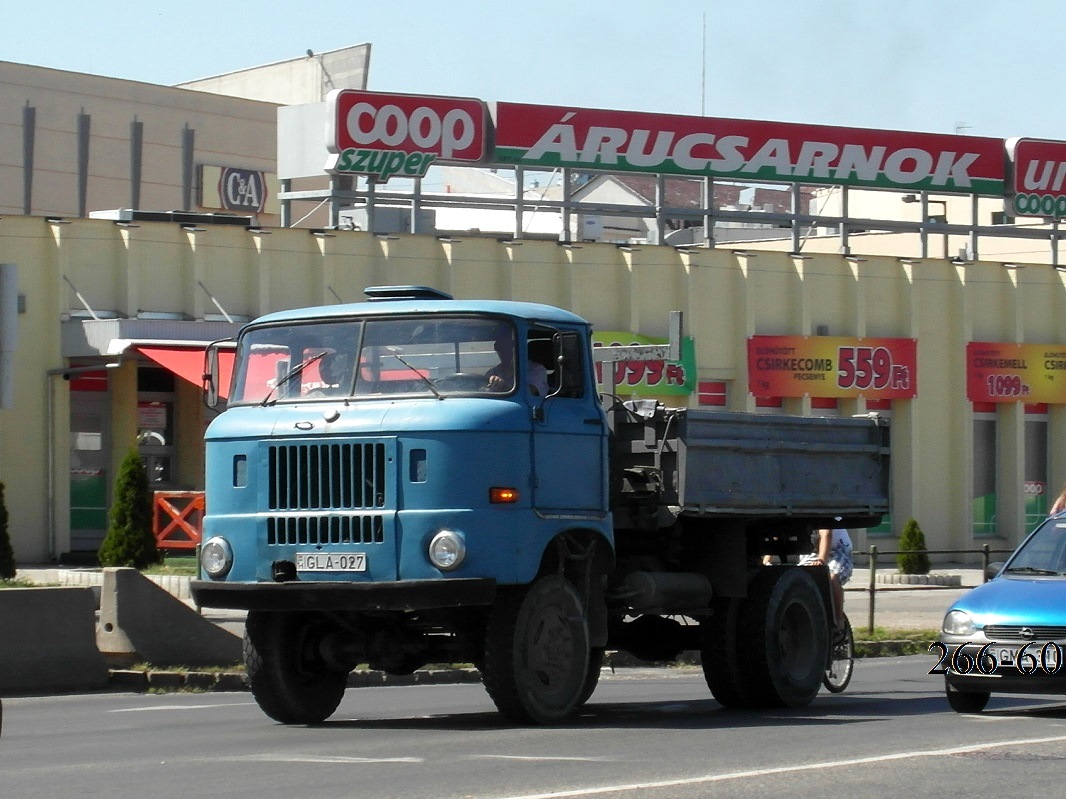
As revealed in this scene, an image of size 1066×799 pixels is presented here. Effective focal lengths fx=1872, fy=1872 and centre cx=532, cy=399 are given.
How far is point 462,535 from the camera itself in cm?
1166

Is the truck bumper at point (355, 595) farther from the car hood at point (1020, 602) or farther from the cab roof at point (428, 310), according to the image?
the car hood at point (1020, 602)

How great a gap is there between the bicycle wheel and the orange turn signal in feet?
14.4

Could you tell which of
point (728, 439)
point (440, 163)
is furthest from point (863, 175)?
point (728, 439)

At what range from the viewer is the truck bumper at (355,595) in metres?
11.5

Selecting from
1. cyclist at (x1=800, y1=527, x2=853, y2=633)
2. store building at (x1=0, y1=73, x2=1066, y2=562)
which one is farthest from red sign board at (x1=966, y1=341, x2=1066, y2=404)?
cyclist at (x1=800, y1=527, x2=853, y2=633)

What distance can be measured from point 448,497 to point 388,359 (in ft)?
3.65

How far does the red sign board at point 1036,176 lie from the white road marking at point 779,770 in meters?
30.7

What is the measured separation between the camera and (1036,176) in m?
41.0

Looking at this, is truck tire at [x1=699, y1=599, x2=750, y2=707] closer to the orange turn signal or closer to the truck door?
the truck door

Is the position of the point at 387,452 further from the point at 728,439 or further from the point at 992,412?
the point at 992,412

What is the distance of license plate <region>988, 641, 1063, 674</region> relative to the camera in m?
12.4

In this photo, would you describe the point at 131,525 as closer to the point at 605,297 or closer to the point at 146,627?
the point at 146,627

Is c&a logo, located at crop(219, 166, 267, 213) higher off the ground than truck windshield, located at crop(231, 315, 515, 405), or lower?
higher

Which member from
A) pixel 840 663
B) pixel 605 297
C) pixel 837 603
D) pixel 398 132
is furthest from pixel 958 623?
pixel 398 132
